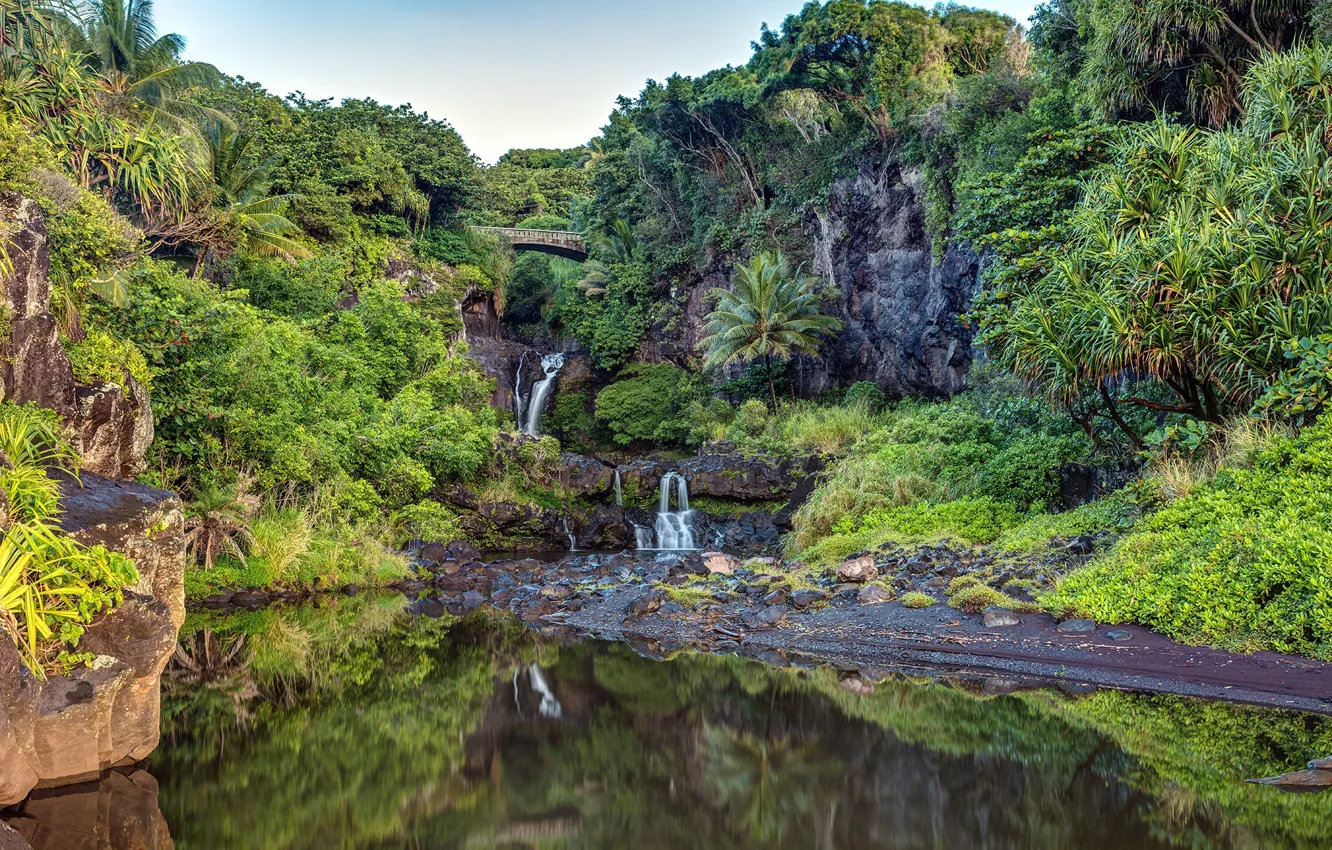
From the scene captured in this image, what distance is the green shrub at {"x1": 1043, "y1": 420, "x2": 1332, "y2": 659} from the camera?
7.12 meters

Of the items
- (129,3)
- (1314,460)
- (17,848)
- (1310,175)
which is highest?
(129,3)

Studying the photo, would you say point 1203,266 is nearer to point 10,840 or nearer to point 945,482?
point 945,482

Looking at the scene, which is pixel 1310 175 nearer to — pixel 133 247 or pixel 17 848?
pixel 17 848

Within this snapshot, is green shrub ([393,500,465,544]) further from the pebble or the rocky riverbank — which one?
the pebble

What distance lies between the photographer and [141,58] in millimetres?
25344

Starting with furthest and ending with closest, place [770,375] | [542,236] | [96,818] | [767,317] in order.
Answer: [542,236] → [770,375] → [767,317] → [96,818]

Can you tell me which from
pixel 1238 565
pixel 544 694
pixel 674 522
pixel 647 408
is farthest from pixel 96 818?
pixel 647 408

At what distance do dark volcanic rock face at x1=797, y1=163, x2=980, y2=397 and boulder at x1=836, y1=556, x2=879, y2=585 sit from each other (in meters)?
12.2

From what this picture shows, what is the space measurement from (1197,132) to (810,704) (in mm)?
11089

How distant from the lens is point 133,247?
13.9 m

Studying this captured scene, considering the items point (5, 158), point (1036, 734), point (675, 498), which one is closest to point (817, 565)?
point (1036, 734)

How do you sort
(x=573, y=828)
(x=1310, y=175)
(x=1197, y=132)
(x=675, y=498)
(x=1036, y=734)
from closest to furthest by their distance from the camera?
1. (x=573, y=828)
2. (x=1036, y=734)
3. (x=1310, y=175)
4. (x=1197, y=132)
5. (x=675, y=498)

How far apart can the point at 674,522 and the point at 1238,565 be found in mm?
14894

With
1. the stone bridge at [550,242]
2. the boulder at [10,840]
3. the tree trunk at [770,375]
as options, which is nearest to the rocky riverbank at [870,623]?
the boulder at [10,840]
